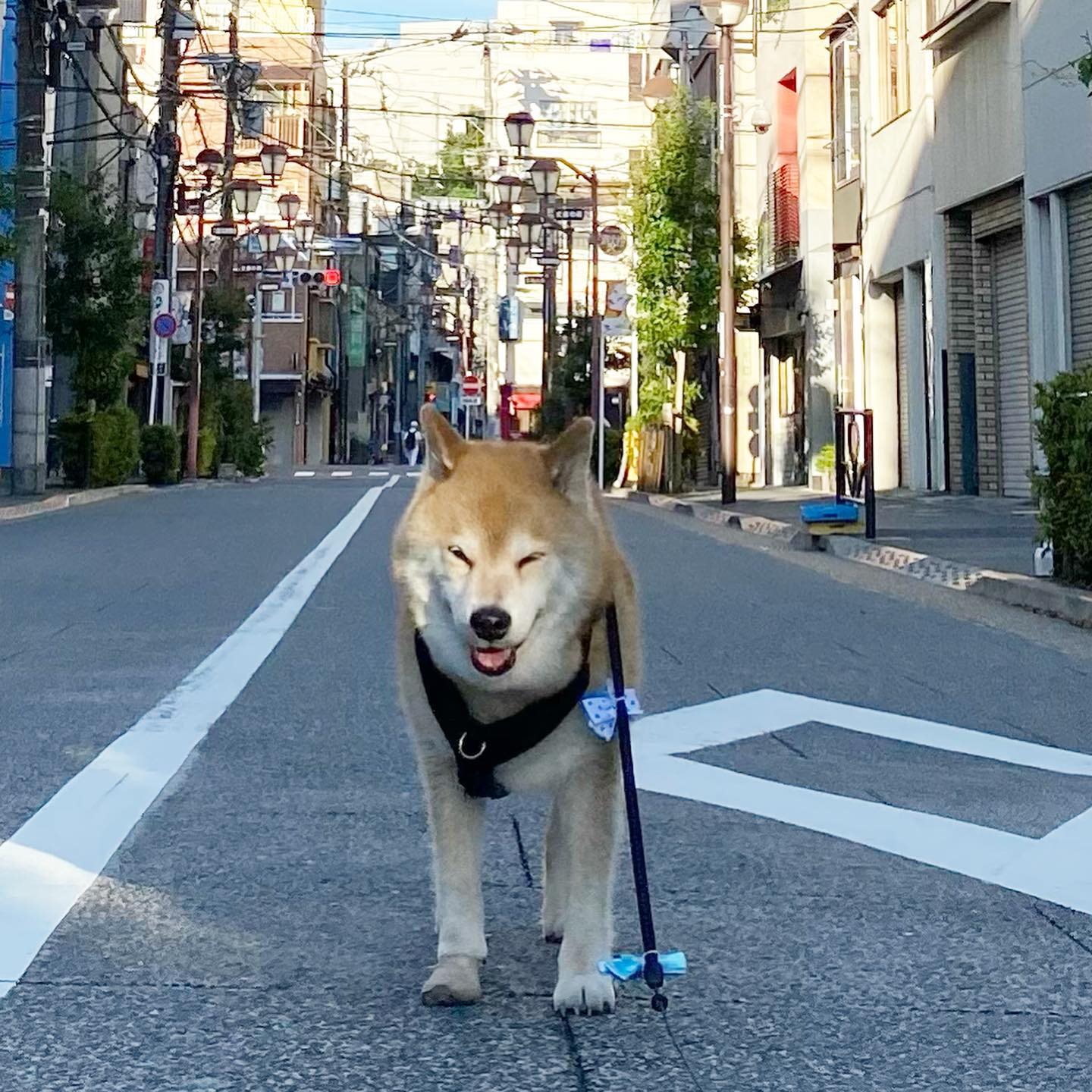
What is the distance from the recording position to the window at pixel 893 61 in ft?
101

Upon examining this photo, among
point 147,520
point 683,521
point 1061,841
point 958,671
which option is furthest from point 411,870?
point 683,521

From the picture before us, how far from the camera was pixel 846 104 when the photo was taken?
3500 cm

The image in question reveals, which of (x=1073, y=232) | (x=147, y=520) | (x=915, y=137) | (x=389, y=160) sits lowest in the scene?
(x=147, y=520)

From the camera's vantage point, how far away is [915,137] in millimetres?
30281

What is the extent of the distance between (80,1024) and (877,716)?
4.98 meters

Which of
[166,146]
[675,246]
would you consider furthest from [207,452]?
[675,246]

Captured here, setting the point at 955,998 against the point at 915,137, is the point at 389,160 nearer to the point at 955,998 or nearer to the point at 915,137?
the point at 915,137

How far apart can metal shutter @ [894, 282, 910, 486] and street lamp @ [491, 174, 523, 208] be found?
11.6 metres

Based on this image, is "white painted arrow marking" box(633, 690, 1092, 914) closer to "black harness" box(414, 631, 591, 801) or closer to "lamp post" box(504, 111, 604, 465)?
"black harness" box(414, 631, 591, 801)

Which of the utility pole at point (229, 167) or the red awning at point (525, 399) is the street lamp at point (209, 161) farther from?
the red awning at point (525, 399)

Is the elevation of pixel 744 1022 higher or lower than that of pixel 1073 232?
lower

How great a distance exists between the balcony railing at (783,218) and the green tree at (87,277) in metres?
12.6

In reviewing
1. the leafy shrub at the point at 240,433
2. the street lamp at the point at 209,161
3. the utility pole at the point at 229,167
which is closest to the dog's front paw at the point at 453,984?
the utility pole at the point at 229,167

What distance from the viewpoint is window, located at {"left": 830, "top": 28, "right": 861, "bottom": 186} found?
3428 cm
